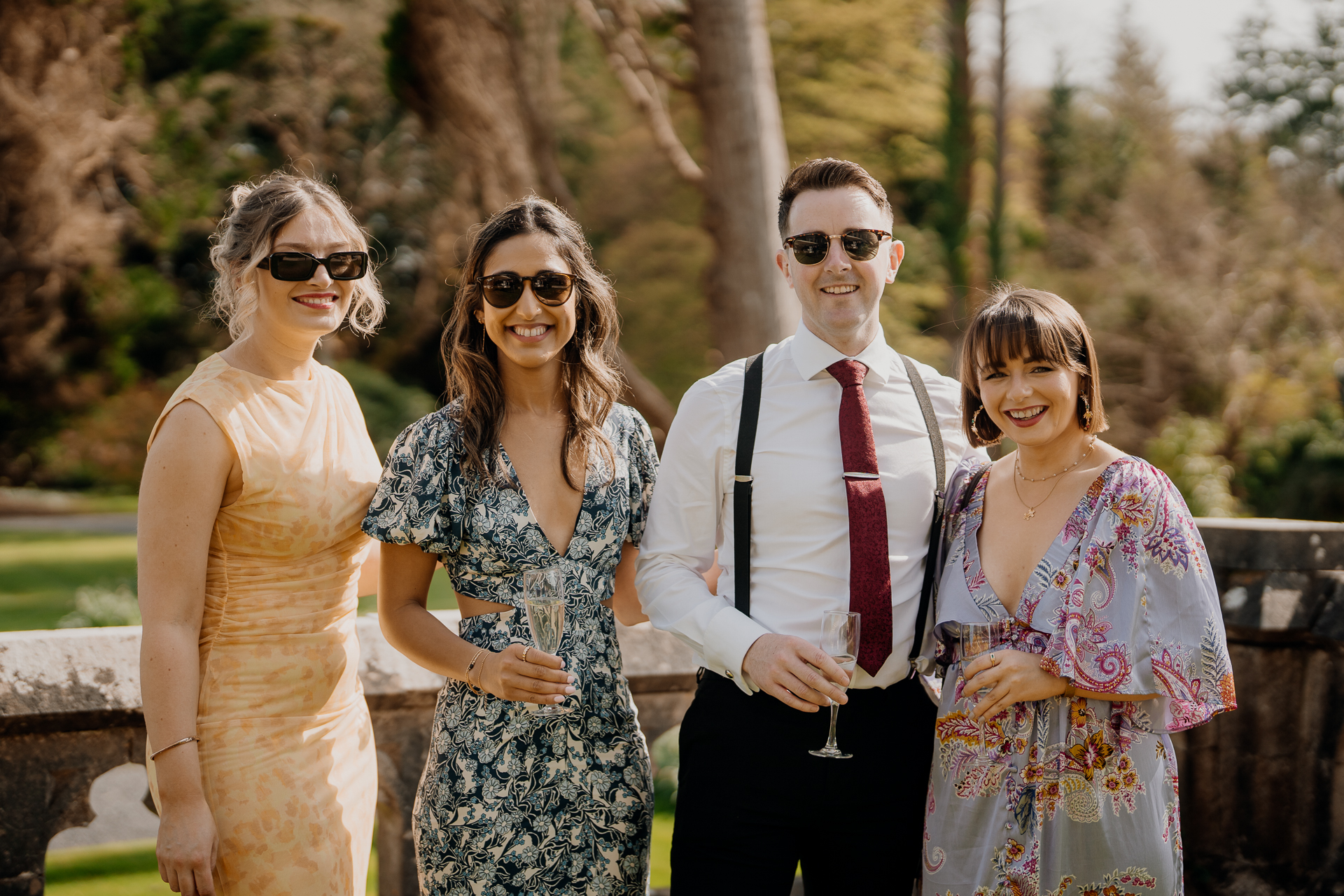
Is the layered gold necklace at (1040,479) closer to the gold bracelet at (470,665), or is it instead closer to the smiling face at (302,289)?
the gold bracelet at (470,665)

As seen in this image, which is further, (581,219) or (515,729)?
(581,219)

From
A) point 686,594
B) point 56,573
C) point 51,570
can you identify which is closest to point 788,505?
point 686,594

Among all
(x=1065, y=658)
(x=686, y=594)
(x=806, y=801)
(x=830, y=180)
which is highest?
(x=830, y=180)

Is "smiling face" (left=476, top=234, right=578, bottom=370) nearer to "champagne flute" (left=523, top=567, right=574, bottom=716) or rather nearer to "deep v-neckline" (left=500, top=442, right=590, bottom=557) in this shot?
"deep v-neckline" (left=500, top=442, right=590, bottom=557)

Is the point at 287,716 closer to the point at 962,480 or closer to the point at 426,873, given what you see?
the point at 426,873

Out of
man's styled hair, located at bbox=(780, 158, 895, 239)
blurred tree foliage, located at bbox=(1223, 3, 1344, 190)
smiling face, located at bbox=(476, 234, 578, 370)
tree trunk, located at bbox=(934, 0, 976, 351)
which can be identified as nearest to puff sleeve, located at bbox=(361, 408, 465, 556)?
smiling face, located at bbox=(476, 234, 578, 370)

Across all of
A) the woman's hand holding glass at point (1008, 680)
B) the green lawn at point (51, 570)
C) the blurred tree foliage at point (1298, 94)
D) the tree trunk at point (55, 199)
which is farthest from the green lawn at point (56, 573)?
the blurred tree foliage at point (1298, 94)

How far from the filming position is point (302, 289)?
2666mm

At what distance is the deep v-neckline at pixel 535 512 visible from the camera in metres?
2.64

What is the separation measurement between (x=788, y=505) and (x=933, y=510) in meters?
0.39

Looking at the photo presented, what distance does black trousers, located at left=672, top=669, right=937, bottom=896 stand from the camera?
2578 mm

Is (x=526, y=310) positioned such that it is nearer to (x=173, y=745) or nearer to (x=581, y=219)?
(x=173, y=745)

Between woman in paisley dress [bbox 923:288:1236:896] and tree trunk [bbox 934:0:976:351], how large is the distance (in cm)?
1923

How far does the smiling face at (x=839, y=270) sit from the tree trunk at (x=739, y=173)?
13.9 ft
